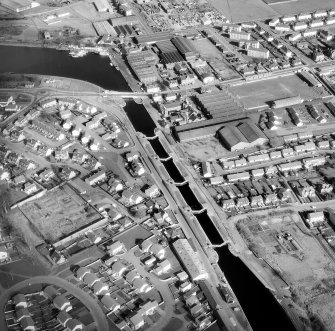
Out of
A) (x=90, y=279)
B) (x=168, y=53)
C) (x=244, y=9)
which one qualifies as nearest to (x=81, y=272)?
(x=90, y=279)

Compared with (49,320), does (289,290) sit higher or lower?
lower

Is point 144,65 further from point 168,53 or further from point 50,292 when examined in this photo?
point 50,292

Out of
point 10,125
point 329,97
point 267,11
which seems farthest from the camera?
point 267,11

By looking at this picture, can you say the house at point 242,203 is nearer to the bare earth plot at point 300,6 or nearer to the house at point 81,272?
the house at point 81,272

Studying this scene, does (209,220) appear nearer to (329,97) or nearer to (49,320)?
(49,320)

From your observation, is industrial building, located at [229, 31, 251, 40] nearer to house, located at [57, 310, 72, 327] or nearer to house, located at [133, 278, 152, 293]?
house, located at [133, 278, 152, 293]

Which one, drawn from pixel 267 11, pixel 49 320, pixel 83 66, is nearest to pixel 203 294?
pixel 49 320

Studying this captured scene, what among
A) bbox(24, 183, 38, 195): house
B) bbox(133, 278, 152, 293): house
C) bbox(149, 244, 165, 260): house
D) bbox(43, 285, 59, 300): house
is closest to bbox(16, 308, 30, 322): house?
bbox(43, 285, 59, 300): house
